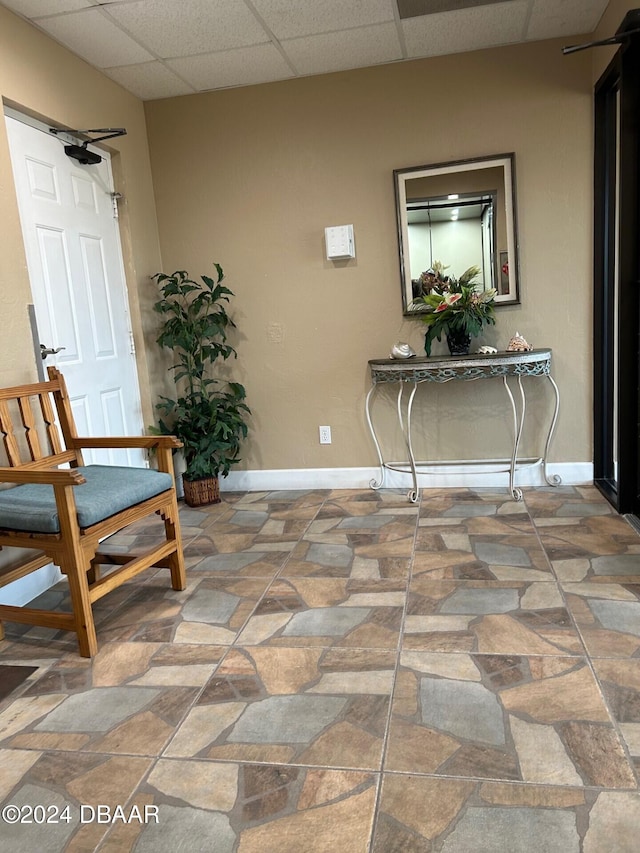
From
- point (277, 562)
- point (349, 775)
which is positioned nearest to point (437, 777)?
point (349, 775)

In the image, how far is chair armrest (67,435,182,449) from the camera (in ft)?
8.03

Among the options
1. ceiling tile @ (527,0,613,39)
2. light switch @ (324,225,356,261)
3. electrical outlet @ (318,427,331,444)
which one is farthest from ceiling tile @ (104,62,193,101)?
electrical outlet @ (318,427,331,444)

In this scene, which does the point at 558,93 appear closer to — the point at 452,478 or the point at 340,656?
the point at 452,478

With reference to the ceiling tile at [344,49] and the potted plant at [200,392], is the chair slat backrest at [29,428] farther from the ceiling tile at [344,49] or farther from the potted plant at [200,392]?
the ceiling tile at [344,49]

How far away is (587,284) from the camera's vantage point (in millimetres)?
3402

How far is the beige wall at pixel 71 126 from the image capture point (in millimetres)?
2576

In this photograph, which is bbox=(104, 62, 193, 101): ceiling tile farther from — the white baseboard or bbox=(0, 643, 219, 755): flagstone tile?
bbox=(0, 643, 219, 755): flagstone tile

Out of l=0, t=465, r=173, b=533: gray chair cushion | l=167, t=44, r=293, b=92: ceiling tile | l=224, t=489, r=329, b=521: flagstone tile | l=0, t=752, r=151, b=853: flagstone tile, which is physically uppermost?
l=167, t=44, r=293, b=92: ceiling tile

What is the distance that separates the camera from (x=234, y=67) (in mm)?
3367

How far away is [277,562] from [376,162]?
7.71 feet

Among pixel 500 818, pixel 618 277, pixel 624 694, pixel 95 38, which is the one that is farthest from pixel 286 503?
pixel 95 38

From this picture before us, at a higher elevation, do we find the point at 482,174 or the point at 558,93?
the point at 558,93

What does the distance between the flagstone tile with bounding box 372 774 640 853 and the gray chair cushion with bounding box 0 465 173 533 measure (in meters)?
1.26

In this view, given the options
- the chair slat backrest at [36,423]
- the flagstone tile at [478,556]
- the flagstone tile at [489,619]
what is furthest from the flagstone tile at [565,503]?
the chair slat backrest at [36,423]
